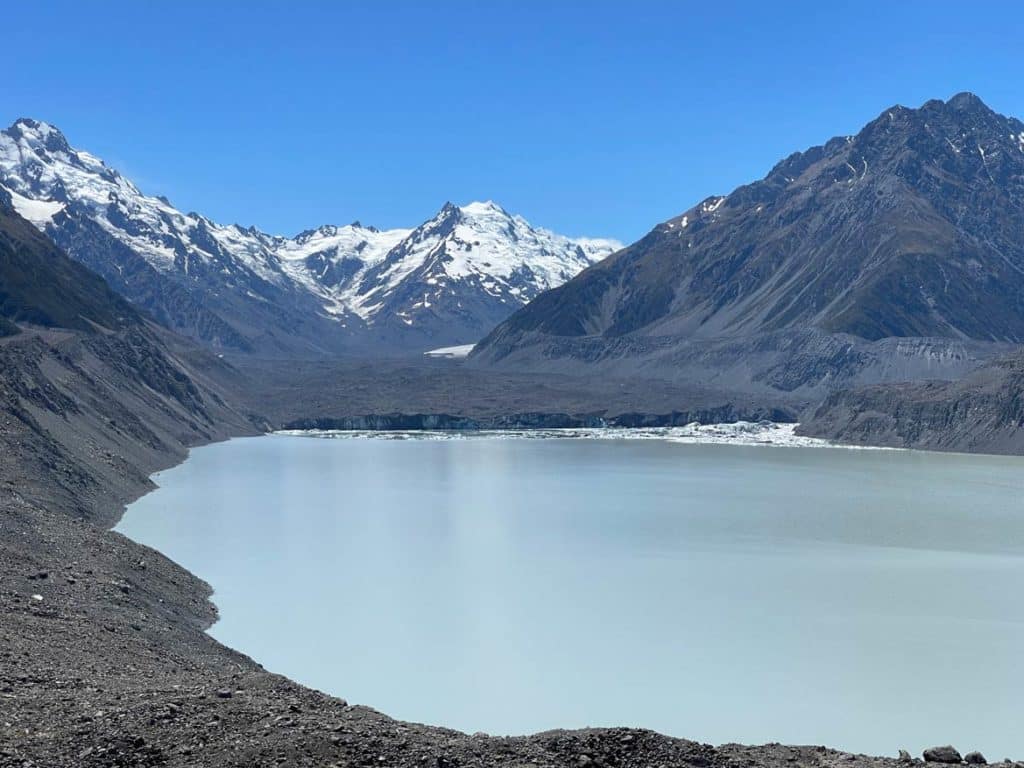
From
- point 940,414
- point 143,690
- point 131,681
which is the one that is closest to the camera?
point 143,690

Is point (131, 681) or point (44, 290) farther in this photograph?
point (44, 290)

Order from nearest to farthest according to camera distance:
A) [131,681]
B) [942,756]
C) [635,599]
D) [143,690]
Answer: [942,756], [143,690], [131,681], [635,599]

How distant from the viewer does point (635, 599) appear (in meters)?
29.6

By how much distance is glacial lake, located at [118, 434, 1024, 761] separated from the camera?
65.0 ft

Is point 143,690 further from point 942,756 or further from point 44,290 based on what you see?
point 44,290

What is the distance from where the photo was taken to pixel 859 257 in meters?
186

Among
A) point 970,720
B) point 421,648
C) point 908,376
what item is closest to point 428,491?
point 421,648

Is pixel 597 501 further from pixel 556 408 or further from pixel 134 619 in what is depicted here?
pixel 556 408

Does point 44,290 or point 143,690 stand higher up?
point 44,290

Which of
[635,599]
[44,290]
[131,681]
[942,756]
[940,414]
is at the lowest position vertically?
[635,599]

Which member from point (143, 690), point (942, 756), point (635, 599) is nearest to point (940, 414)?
point (635, 599)

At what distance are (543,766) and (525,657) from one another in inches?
480

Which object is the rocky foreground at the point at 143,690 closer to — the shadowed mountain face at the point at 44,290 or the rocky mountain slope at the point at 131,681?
the rocky mountain slope at the point at 131,681

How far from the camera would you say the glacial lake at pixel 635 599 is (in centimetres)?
1980
